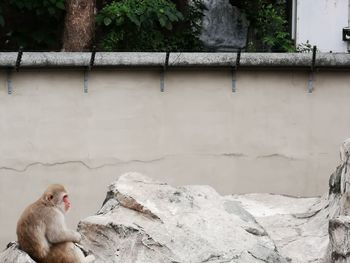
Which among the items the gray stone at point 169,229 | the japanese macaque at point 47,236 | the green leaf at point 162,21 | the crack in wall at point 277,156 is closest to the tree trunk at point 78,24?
the green leaf at point 162,21

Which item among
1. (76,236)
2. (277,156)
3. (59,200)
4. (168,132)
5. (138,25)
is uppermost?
(138,25)

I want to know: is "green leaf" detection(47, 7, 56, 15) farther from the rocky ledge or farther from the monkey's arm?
the monkey's arm

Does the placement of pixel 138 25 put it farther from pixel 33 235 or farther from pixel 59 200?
pixel 33 235

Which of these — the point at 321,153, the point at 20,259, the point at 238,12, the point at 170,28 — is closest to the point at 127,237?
the point at 20,259

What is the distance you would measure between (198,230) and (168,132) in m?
3.71

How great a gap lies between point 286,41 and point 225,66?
7.40 ft

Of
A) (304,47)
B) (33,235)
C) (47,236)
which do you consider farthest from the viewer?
(304,47)

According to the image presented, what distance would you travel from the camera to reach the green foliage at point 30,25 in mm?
11359

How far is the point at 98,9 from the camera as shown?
1212 cm

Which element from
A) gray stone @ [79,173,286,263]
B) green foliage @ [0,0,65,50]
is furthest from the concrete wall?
gray stone @ [79,173,286,263]

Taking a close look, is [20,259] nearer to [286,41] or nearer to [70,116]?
[70,116]

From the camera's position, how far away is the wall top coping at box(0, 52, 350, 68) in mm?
10062

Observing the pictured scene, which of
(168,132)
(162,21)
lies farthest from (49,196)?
(162,21)

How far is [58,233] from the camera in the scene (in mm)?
6781
